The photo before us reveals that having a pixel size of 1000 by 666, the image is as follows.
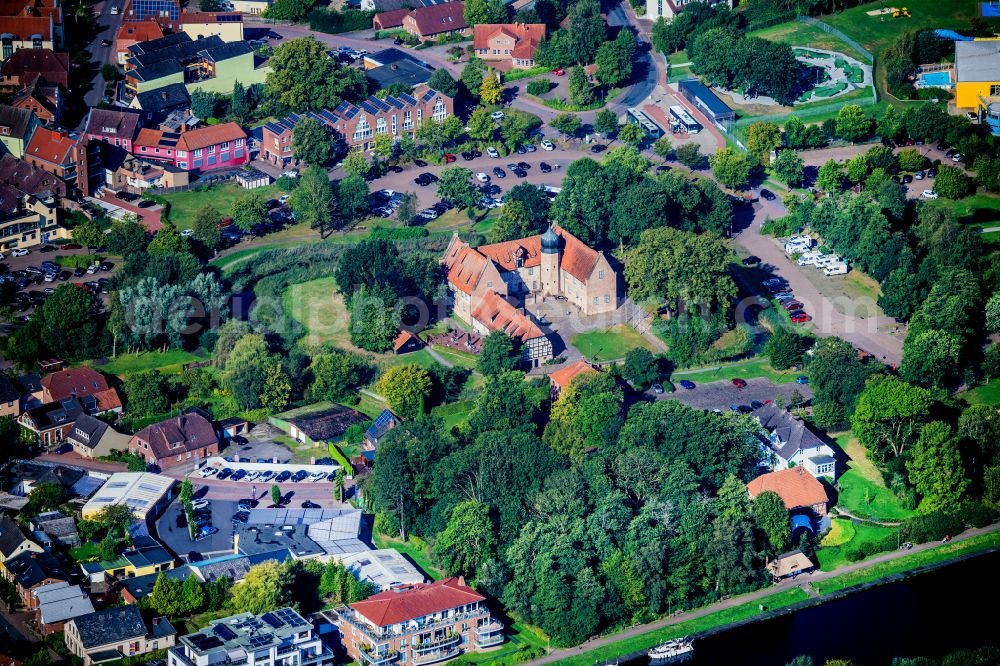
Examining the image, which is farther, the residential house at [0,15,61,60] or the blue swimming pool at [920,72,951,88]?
the residential house at [0,15,61,60]

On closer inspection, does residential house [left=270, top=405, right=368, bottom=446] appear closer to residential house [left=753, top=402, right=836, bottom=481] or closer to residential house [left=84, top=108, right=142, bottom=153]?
residential house [left=753, top=402, right=836, bottom=481]

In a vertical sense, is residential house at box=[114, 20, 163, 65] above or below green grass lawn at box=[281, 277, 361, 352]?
above

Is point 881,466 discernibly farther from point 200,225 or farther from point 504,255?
point 200,225

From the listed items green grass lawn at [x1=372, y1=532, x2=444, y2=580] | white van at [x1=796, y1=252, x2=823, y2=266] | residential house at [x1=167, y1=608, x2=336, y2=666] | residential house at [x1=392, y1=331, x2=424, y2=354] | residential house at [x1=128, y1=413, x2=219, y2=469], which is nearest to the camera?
residential house at [x1=167, y1=608, x2=336, y2=666]

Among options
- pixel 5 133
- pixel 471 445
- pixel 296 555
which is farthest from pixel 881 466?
pixel 5 133

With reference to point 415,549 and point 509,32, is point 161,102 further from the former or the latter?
point 415,549

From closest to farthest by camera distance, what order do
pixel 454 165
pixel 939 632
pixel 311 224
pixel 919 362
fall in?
pixel 939 632 → pixel 919 362 → pixel 311 224 → pixel 454 165

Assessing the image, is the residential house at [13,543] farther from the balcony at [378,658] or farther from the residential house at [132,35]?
the residential house at [132,35]

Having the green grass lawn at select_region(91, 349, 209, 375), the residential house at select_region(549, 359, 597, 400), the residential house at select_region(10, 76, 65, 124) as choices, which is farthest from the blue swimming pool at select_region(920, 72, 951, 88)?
the residential house at select_region(10, 76, 65, 124)
